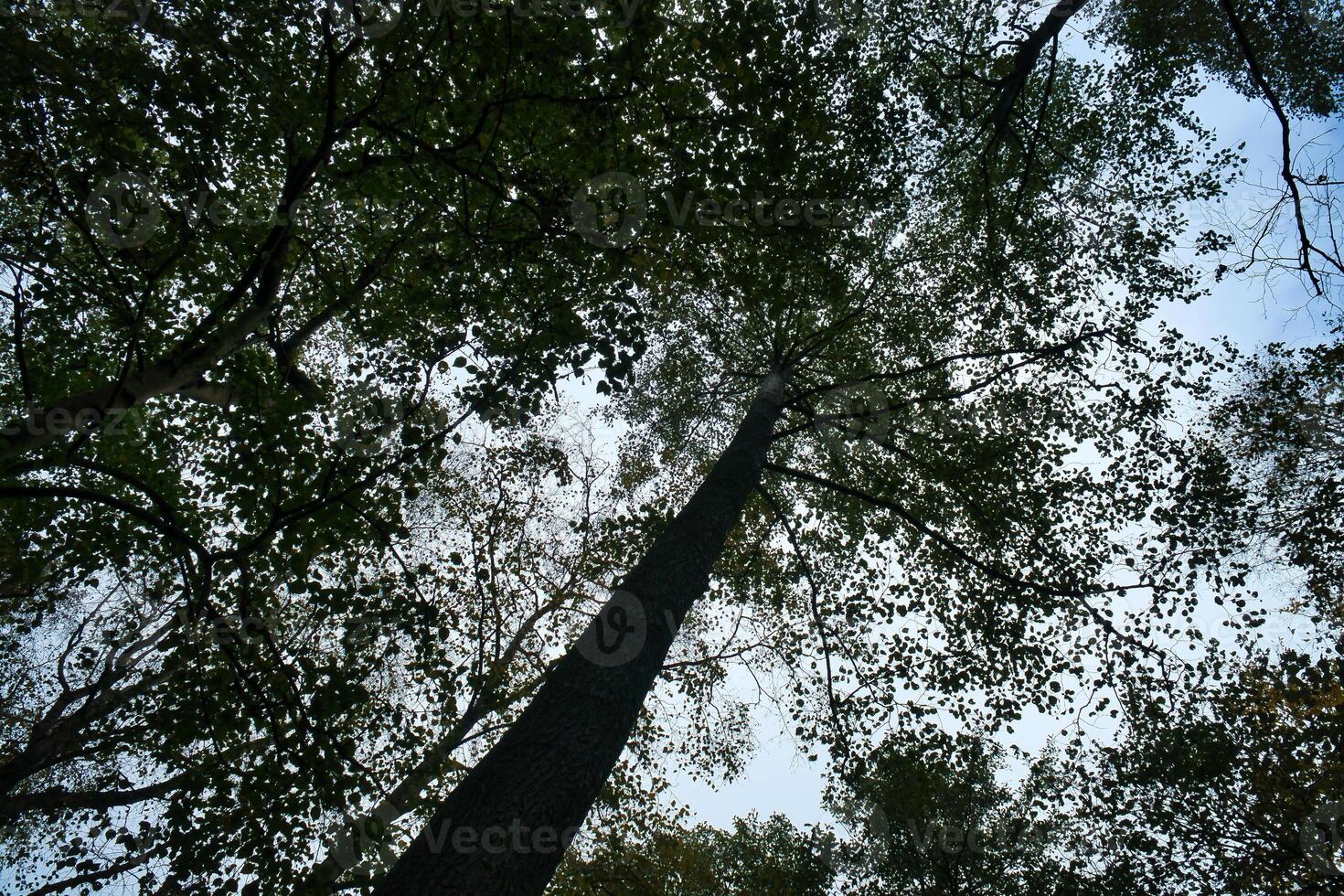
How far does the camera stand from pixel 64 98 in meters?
4.96

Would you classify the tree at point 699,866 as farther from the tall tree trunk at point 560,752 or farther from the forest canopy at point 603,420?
the tall tree trunk at point 560,752

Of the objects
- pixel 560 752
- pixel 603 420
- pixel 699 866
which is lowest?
pixel 560 752

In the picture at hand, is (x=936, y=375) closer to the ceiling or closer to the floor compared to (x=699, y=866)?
closer to the ceiling

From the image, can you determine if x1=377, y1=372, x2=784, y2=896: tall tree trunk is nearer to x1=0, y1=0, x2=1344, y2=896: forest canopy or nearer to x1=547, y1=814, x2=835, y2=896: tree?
x1=0, y1=0, x2=1344, y2=896: forest canopy

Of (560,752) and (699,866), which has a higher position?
(699,866)

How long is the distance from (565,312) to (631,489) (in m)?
7.13

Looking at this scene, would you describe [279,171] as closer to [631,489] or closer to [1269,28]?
[631,489]

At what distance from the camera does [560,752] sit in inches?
132

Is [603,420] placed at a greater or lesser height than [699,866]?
greater

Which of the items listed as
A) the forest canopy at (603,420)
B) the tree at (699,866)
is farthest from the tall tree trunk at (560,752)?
the tree at (699,866)

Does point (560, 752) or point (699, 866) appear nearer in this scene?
point (560, 752)

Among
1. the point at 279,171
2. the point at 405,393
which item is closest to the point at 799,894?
the point at 405,393

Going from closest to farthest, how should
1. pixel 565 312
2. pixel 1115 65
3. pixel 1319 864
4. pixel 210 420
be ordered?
pixel 565 312 → pixel 210 420 → pixel 1319 864 → pixel 1115 65

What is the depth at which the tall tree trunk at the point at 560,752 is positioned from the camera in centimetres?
279
